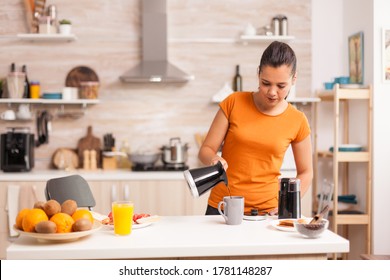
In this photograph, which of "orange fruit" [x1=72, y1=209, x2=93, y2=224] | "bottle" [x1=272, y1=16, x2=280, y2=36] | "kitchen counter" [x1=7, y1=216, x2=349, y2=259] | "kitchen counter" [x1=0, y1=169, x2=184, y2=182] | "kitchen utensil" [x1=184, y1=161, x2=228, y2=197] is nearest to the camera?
"kitchen counter" [x1=7, y1=216, x2=349, y2=259]

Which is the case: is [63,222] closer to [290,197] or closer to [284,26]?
[290,197]

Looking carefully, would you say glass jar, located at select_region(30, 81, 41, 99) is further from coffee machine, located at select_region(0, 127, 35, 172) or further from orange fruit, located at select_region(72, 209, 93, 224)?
orange fruit, located at select_region(72, 209, 93, 224)

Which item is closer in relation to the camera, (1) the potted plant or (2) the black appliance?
(2) the black appliance

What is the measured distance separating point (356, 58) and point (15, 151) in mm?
2702

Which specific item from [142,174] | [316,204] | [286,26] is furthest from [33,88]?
[316,204]

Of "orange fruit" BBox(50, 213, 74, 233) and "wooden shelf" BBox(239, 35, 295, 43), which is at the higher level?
"wooden shelf" BBox(239, 35, 295, 43)

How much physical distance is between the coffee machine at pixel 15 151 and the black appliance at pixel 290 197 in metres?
2.56

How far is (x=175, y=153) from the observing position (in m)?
4.26

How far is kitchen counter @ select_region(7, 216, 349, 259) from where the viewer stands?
66.1 inches

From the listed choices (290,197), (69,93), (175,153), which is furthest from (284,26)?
(290,197)

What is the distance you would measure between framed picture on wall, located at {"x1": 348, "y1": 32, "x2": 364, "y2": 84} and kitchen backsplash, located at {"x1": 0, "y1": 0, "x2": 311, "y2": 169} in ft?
1.13

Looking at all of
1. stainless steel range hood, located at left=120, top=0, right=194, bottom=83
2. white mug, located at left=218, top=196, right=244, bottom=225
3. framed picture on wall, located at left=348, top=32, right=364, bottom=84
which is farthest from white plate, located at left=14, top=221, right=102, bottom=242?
framed picture on wall, located at left=348, top=32, right=364, bottom=84
